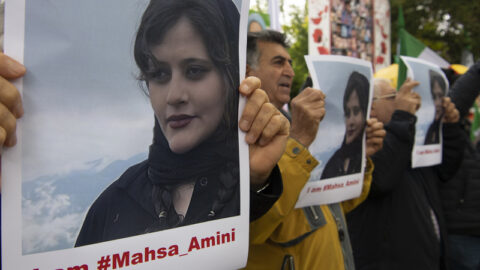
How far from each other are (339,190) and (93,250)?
1067 millimetres

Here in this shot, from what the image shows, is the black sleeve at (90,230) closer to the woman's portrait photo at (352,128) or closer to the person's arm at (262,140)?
the person's arm at (262,140)

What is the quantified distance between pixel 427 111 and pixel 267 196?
5.26 feet

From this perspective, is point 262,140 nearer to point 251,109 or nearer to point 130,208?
point 251,109

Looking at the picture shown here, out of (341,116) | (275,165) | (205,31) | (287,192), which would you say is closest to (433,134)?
(341,116)

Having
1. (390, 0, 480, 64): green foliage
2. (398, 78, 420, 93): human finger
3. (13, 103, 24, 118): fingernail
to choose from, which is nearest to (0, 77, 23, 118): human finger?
(13, 103, 24, 118): fingernail

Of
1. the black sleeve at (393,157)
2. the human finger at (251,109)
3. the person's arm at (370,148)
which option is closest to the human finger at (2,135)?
the human finger at (251,109)

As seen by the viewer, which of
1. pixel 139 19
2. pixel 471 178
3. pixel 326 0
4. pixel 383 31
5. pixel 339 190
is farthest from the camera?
pixel 383 31

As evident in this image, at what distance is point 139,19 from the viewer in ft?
2.38

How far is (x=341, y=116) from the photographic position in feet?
5.09

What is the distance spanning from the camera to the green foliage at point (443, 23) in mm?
6668

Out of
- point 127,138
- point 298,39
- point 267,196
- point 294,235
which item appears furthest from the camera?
point 298,39

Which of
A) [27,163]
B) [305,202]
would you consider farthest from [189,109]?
→ [305,202]

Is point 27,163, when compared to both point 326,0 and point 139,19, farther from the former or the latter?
point 326,0

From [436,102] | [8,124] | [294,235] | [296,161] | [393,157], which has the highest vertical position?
[8,124]
